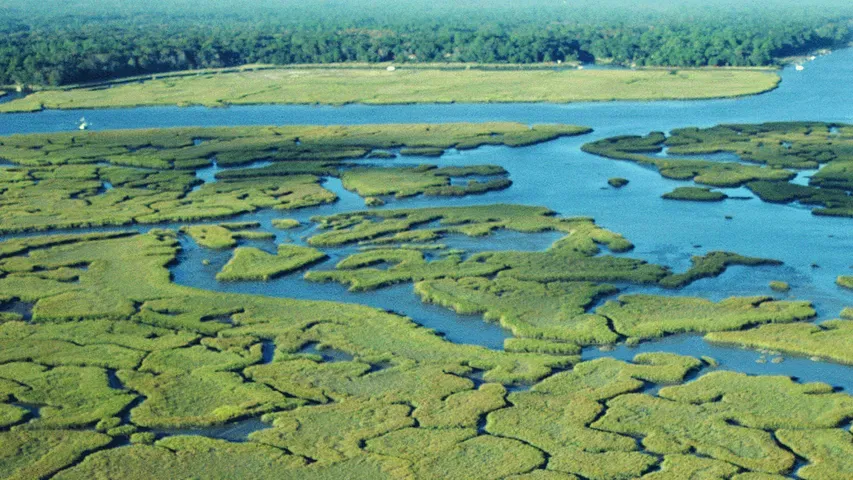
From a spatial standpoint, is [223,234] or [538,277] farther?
[223,234]

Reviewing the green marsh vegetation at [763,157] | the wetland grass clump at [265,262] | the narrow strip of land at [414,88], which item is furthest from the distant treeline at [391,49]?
the wetland grass clump at [265,262]

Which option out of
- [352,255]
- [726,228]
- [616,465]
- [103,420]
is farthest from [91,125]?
[616,465]

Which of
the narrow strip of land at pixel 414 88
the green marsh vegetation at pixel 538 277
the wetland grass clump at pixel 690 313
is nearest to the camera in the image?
the wetland grass clump at pixel 690 313

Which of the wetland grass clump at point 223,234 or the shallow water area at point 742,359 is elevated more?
the wetland grass clump at point 223,234

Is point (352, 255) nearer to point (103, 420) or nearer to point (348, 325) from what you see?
point (348, 325)

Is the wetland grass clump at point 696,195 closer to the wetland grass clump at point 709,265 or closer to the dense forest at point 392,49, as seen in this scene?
the wetland grass clump at point 709,265

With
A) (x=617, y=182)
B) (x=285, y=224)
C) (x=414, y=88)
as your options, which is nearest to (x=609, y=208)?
(x=617, y=182)

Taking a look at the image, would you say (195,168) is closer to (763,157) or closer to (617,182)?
(617,182)

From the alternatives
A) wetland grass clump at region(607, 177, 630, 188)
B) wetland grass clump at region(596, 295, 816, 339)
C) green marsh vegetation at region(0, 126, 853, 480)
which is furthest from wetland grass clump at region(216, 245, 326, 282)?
wetland grass clump at region(607, 177, 630, 188)
